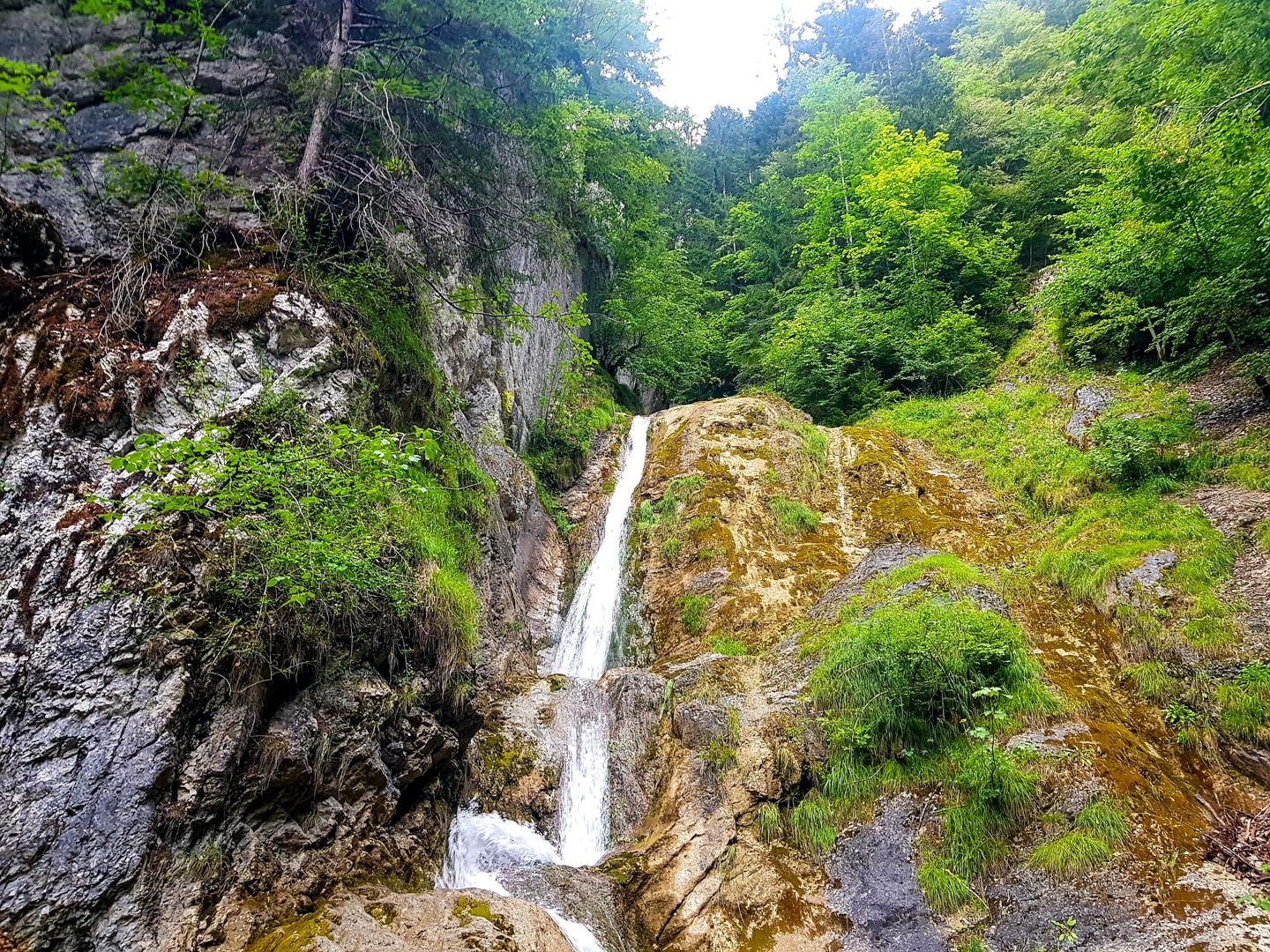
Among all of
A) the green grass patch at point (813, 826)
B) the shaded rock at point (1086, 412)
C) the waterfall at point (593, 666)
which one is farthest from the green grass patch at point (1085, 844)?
the shaded rock at point (1086, 412)

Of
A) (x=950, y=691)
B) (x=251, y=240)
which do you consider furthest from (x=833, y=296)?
(x=251, y=240)

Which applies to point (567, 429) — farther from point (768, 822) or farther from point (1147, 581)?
point (1147, 581)

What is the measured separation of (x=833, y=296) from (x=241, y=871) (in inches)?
668

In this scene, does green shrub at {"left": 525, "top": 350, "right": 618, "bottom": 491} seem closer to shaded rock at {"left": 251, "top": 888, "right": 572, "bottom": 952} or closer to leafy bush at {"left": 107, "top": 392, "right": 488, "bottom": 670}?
leafy bush at {"left": 107, "top": 392, "right": 488, "bottom": 670}

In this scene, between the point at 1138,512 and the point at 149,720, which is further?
the point at 1138,512

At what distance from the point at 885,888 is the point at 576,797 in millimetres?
3645

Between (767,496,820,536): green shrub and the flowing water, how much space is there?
3075 millimetres

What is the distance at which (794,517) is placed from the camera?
11016 millimetres

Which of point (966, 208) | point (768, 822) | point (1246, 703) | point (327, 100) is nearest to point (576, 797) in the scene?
point (768, 822)

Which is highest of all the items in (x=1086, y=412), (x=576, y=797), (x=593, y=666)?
(x=1086, y=412)

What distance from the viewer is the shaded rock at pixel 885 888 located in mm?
4836

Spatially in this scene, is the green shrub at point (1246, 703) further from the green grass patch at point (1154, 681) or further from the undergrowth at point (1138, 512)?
the green grass patch at point (1154, 681)

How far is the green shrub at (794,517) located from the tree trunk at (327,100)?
857 centimetres

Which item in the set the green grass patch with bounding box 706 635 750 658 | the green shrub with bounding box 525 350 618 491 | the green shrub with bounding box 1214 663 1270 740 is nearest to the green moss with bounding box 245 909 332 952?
the green grass patch with bounding box 706 635 750 658
